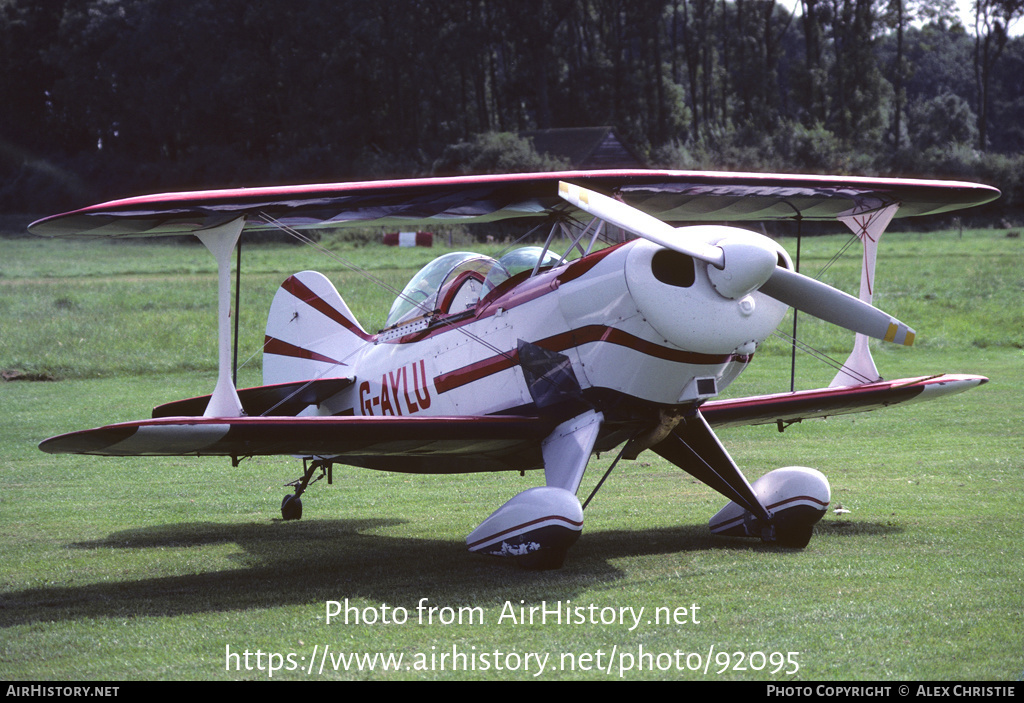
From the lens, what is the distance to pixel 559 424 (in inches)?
326

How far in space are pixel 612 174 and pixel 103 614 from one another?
15.5 ft

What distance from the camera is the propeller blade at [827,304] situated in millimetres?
7730

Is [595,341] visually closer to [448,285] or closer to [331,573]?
[448,285]

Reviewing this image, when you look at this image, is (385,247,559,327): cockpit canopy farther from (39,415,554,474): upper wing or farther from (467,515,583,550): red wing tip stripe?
(467,515,583,550): red wing tip stripe

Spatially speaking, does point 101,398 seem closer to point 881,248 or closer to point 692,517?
point 692,517

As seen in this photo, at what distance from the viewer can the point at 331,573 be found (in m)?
8.40

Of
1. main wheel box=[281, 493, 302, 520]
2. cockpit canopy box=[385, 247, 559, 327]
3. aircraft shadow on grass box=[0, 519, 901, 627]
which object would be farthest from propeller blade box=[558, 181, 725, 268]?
main wheel box=[281, 493, 302, 520]

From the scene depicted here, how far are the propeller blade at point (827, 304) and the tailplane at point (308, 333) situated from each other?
4.56 m

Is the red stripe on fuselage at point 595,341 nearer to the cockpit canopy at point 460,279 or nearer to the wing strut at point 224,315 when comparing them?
the cockpit canopy at point 460,279

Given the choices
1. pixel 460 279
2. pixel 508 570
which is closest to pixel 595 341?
pixel 508 570

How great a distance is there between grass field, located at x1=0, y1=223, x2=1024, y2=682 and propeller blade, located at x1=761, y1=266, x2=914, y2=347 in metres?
1.69

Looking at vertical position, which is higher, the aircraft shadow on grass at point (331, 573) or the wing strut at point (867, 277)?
the wing strut at point (867, 277)

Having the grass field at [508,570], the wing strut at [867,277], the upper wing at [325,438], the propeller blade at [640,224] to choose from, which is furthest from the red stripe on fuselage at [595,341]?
the wing strut at [867,277]

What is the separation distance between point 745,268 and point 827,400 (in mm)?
2814
